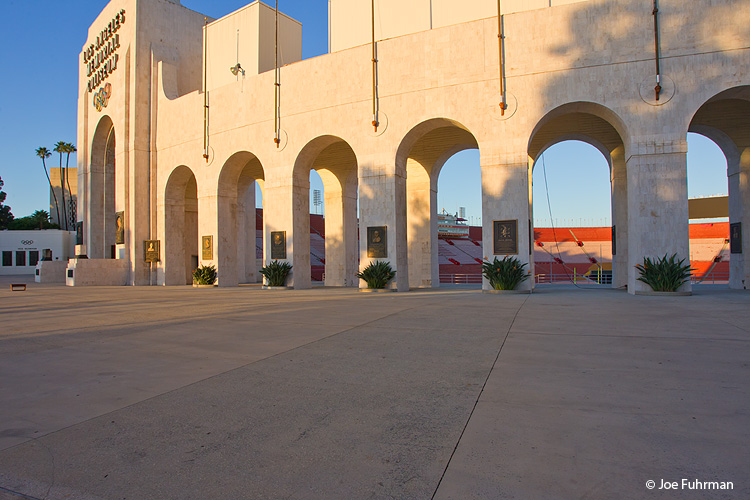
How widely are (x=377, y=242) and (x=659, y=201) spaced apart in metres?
9.96

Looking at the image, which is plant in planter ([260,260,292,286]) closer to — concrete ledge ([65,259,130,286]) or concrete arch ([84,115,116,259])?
concrete ledge ([65,259,130,286])

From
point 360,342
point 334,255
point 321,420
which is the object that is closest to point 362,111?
point 334,255

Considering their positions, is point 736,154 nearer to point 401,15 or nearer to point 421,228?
Result: point 421,228

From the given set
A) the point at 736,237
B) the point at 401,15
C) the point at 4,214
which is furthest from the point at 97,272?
the point at 4,214

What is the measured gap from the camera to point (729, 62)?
46.8ft

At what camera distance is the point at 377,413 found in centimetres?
389

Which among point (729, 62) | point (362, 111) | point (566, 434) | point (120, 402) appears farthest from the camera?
point (362, 111)

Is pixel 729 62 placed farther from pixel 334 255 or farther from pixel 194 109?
pixel 194 109

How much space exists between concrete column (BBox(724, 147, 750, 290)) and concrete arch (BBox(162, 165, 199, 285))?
2614cm

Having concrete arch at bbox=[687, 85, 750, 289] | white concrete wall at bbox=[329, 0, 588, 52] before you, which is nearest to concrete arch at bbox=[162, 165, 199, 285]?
white concrete wall at bbox=[329, 0, 588, 52]

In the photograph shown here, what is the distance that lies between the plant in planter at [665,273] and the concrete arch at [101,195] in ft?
106

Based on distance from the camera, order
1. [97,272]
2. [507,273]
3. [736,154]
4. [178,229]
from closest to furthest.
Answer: [507,273]
[736,154]
[97,272]
[178,229]

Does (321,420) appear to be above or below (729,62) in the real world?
below

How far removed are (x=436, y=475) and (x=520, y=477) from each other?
0.50 m
